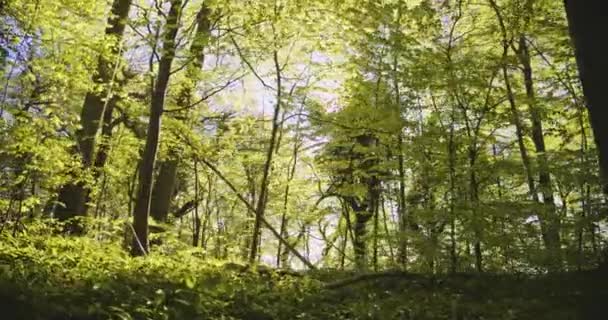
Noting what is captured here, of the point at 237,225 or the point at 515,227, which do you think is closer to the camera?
the point at 515,227

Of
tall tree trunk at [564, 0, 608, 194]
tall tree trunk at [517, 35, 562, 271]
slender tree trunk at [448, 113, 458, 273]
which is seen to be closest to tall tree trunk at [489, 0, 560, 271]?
tall tree trunk at [517, 35, 562, 271]

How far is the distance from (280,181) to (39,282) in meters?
12.6

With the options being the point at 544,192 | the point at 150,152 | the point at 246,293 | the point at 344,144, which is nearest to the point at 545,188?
the point at 544,192

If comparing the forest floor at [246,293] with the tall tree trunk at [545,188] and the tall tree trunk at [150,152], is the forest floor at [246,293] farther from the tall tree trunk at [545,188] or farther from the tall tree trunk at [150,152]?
the tall tree trunk at [150,152]

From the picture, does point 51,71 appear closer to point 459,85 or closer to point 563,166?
point 459,85

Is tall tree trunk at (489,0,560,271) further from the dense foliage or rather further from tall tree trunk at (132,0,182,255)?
tall tree trunk at (132,0,182,255)

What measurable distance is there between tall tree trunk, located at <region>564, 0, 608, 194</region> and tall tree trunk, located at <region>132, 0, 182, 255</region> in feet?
18.3

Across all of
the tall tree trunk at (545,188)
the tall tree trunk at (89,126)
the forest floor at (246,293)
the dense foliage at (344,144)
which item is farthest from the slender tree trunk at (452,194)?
the tall tree trunk at (89,126)

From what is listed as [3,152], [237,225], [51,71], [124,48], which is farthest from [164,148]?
[237,225]

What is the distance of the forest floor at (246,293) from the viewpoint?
353cm

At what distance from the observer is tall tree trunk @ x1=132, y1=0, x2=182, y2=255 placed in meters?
7.74

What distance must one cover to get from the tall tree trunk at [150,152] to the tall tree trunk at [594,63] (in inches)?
220

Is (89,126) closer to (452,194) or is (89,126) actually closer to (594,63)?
(452,194)

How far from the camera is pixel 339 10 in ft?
29.3
